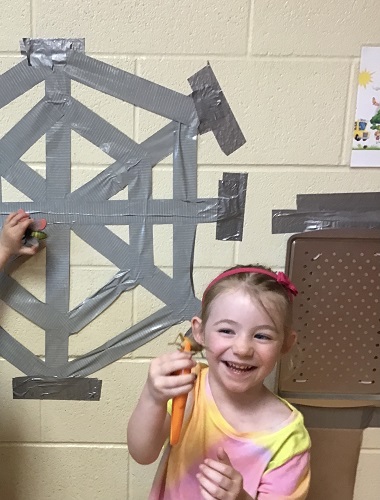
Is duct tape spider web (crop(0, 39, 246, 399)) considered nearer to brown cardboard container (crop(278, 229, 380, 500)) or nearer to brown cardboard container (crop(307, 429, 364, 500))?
brown cardboard container (crop(278, 229, 380, 500))

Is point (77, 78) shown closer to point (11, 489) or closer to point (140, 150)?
point (140, 150)

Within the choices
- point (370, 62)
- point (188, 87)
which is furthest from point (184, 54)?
point (370, 62)

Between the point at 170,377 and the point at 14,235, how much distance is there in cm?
45

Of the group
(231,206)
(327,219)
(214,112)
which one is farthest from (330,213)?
(214,112)

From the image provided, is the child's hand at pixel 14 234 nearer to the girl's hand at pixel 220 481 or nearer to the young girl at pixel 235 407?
the young girl at pixel 235 407

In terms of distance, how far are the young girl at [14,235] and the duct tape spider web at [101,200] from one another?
36 mm

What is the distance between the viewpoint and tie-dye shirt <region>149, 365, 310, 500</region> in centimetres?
96

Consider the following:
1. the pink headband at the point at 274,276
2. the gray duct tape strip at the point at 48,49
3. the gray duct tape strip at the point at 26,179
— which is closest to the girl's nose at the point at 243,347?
the pink headband at the point at 274,276

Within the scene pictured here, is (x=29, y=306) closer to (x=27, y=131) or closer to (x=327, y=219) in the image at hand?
(x=27, y=131)

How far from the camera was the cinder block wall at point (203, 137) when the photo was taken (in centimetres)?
109

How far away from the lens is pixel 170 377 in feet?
2.87

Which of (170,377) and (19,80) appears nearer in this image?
(170,377)

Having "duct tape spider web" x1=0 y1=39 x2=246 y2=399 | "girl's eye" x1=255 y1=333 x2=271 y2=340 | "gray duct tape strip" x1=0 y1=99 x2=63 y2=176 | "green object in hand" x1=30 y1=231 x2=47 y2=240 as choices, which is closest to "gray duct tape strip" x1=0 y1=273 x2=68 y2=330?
"duct tape spider web" x1=0 y1=39 x2=246 y2=399

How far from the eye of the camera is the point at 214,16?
1.10 m
